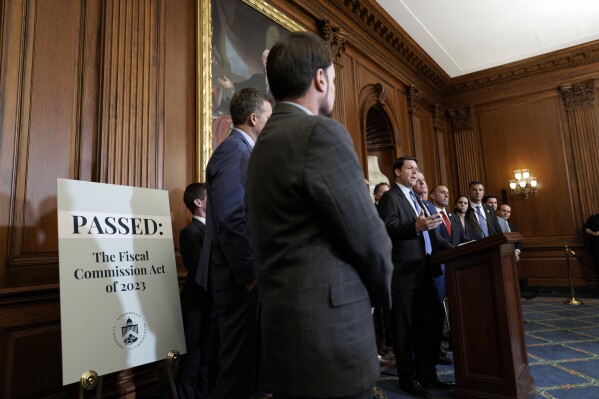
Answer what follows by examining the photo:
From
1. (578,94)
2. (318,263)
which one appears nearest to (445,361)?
(318,263)

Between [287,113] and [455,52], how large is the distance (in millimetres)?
7859

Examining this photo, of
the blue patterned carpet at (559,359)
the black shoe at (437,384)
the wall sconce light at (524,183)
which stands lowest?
the blue patterned carpet at (559,359)

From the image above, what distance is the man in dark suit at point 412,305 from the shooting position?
2.60 metres

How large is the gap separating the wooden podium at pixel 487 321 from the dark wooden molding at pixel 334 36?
3.57 meters

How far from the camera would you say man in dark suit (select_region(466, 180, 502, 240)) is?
453cm

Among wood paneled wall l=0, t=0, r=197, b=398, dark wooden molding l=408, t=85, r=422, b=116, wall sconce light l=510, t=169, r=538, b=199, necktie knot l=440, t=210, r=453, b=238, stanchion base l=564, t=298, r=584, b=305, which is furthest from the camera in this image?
wall sconce light l=510, t=169, r=538, b=199

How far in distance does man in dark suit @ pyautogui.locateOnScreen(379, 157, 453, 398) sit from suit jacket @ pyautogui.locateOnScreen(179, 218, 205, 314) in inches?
48.5

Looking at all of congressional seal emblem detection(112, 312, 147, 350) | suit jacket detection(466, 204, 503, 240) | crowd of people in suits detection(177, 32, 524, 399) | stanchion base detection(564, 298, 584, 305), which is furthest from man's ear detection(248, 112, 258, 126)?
stanchion base detection(564, 298, 584, 305)

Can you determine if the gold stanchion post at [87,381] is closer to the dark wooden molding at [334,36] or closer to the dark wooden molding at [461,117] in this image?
the dark wooden molding at [334,36]

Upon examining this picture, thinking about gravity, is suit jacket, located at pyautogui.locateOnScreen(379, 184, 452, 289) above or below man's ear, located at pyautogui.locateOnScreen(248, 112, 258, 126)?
below

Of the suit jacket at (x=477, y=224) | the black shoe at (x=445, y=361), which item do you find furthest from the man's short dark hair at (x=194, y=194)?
the suit jacket at (x=477, y=224)

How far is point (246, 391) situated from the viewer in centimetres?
171

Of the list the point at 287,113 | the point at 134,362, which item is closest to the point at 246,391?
the point at 134,362

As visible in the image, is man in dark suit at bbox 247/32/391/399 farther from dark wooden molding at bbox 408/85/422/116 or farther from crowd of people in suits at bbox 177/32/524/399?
dark wooden molding at bbox 408/85/422/116
